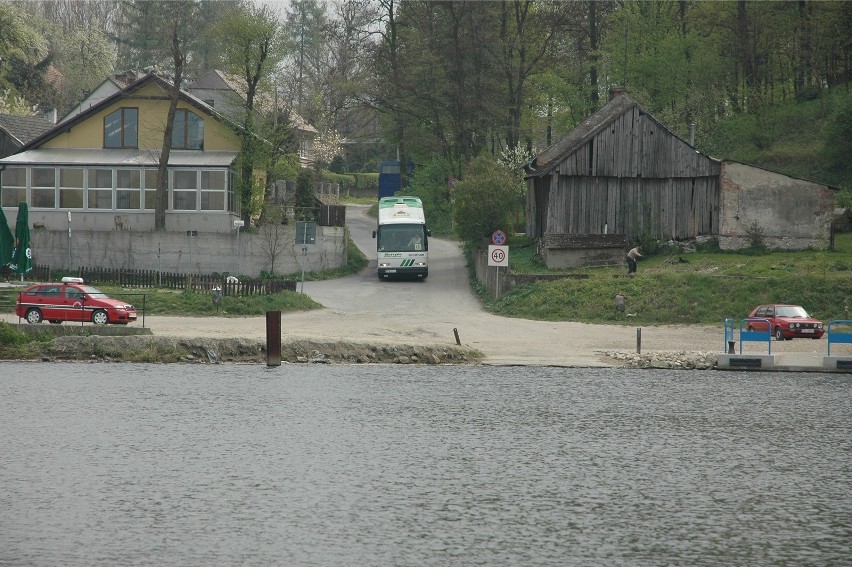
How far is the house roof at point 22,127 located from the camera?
71.2 metres

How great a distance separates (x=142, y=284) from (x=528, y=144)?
3959 centimetres

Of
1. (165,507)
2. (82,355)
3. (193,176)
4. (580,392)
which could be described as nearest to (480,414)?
(580,392)

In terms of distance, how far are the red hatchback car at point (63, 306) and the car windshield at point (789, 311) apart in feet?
79.2

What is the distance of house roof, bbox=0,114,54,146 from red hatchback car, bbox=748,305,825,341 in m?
47.4

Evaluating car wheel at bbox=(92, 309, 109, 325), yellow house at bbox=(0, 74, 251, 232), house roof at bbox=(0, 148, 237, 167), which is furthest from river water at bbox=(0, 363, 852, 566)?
house roof at bbox=(0, 148, 237, 167)

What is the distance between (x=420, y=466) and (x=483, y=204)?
1468 inches

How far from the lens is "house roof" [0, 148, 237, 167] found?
62156 mm

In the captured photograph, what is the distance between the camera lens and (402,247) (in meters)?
60.6

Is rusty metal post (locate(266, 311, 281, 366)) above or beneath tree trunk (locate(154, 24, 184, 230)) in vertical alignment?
beneath

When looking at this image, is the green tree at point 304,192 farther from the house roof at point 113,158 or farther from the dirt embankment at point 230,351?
the dirt embankment at point 230,351

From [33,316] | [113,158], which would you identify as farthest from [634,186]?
[33,316]

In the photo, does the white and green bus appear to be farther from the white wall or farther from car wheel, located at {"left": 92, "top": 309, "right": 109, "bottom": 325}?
car wheel, located at {"left": 92, "top": 309, "right": 109, "bottom": 325}

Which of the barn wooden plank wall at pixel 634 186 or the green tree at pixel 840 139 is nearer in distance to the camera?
the barn wooden plank wall at pixel 634 186

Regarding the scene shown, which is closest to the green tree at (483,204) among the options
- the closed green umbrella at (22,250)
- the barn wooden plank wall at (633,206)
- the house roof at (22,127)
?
the barn wooden plank wall at (633,206)
